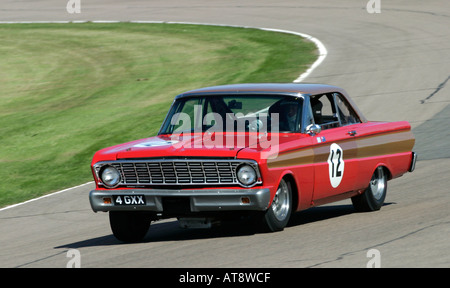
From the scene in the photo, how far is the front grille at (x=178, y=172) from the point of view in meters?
8.92

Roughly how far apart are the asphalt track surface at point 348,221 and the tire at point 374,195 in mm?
150

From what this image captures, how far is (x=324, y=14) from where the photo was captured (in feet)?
114

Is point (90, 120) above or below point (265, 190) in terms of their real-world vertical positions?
below

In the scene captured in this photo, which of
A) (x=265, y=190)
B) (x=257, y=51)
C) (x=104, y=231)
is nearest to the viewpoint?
(x=265, y=190)

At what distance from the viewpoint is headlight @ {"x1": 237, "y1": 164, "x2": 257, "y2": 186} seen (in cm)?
888

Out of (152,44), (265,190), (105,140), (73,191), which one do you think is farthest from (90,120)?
(265,190)

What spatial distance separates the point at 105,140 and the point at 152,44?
40.4 ft

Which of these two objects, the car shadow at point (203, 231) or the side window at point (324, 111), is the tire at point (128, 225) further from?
the side window at point (324, 111)

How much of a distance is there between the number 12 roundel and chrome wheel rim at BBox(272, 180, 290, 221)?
0.89 metres

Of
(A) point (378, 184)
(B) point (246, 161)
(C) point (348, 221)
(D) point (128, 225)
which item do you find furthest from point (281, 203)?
(A) point (378, 184)
